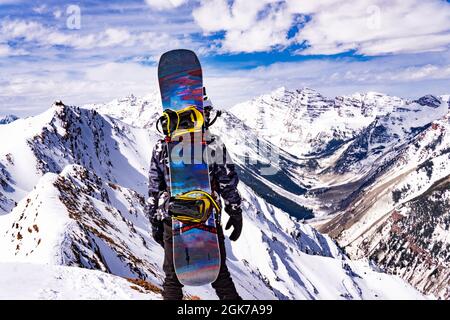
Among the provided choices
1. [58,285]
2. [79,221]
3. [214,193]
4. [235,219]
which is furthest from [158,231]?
[79,221]

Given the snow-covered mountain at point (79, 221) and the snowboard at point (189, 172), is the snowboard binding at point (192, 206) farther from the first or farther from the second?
the snow-covered mountain at point (79, 221)

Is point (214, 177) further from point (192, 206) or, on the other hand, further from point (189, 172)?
point (192, 206)

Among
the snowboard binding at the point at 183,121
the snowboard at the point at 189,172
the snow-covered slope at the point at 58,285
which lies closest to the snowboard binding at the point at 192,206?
the snowboard at the point at 189,172

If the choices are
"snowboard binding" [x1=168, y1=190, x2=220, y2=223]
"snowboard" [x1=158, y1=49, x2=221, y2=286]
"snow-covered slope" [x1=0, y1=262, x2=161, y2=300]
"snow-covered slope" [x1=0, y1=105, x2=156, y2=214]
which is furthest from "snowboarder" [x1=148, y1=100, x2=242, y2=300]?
"snow-covered slope" [x1=0, y1=105, x2=156, y2=214]

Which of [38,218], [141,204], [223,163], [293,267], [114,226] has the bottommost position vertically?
[293,267]

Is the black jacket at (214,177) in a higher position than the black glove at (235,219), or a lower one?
higher

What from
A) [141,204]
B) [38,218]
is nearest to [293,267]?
[141,204]
